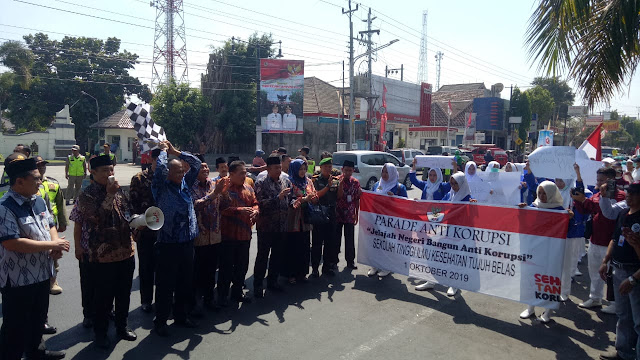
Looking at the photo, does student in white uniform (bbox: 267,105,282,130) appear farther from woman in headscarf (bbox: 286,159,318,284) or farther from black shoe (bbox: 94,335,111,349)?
black shoe (bbox: 94,335,111,349)

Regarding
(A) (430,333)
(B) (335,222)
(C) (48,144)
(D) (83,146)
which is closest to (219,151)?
(C) (48,144)

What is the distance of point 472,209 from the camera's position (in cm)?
539

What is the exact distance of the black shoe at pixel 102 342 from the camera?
3994 mm

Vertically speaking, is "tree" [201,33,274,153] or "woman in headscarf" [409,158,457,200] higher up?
"tree" [201,33,274,153]

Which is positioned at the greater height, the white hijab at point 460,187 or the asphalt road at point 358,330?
the white hijab at point 460,187

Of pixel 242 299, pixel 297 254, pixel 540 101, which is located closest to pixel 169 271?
pixel 242 299

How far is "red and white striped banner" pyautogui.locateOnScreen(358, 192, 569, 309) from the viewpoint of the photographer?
188 inches

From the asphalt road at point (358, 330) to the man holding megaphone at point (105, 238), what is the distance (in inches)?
18.7

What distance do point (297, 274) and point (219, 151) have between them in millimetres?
28415

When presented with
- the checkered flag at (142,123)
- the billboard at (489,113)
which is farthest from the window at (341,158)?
the billboard at (489,113)

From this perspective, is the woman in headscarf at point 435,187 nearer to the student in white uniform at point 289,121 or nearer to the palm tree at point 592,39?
the palm tree at point 592,39

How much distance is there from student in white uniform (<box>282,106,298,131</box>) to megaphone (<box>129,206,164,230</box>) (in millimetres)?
26908

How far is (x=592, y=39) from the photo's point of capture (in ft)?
18.0

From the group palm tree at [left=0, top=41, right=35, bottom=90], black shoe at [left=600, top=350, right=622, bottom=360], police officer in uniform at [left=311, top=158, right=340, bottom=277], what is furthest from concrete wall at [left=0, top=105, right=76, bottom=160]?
black shoe at [left=600, top=350, right=622, bottom=360]
